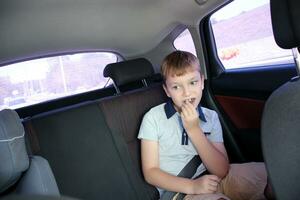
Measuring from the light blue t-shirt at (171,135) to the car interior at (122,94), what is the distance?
6.2 inches

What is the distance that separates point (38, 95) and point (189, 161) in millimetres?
1335

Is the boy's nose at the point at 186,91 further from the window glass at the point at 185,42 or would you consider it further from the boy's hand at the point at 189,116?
the window glass at the point at 185,42

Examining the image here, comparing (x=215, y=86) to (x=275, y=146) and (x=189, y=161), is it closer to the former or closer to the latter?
(x=189, y=161)

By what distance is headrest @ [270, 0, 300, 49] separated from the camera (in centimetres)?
100

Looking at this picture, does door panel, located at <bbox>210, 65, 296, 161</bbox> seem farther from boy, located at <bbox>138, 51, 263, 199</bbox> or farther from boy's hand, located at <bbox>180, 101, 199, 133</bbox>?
boy's hand, located at <bbox>180, 101, 199, 133</bbox>

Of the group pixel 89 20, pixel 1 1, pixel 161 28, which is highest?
pixel 1 1

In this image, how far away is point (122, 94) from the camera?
1.79 metres

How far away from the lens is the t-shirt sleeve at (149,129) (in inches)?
59.3

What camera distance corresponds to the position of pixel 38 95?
7.81 ft

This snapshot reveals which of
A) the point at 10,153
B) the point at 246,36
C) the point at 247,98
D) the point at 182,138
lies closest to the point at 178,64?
the point at 182,138

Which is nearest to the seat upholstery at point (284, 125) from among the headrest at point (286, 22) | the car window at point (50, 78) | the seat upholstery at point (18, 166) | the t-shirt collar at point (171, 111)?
the headrest at point (286, 22)

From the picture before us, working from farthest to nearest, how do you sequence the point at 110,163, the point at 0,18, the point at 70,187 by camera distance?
the point at 0,18, the point at 110,163, the point at 70,187

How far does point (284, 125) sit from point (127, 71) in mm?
1059

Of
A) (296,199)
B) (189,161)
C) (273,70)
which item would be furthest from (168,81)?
(296,199)
